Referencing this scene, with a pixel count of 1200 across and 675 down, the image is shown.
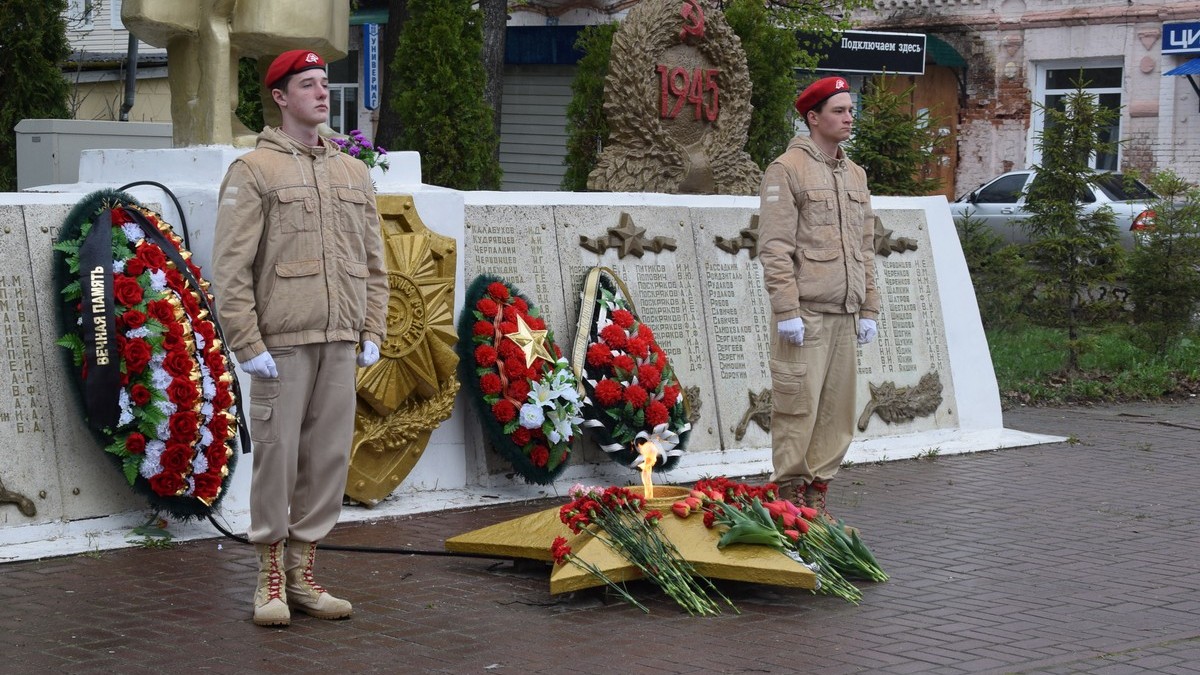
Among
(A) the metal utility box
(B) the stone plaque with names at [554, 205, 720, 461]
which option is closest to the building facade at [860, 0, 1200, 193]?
(A) the metal utility box

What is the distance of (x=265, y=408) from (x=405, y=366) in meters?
2.27

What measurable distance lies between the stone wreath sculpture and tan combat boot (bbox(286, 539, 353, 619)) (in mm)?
4587

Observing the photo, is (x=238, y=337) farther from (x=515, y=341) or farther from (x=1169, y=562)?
(x=1169, y=562)

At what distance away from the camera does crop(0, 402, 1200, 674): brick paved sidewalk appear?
5383 mm

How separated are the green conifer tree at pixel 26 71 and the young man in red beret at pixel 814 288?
31.1 ft

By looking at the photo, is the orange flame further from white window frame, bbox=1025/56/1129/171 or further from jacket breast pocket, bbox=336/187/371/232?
white window frame, bbox=1025/56/1129/171

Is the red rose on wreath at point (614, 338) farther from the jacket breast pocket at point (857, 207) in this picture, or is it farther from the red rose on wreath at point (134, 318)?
the red rose on wreath at point (134, 318)

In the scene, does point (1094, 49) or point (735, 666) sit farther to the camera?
point (1094, 49)

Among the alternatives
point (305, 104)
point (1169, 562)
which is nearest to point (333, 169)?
point (305, 104)

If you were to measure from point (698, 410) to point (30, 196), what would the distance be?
404cm

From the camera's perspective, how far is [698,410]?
949cm

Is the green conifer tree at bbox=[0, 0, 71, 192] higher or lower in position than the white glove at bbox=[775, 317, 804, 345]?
higher

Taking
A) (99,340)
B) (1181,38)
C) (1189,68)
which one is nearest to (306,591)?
(99,340)

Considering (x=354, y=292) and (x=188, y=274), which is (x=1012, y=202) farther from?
(x=354, y=292)
